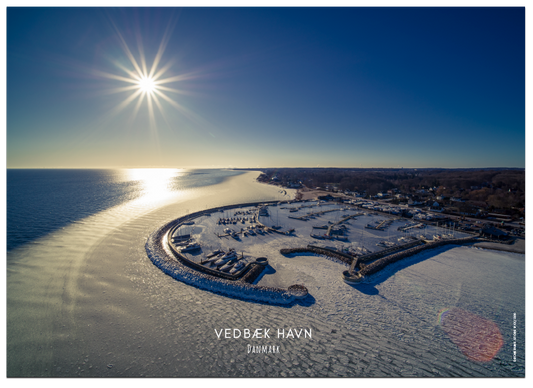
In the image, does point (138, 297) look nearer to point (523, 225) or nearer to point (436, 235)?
point (436, 235)

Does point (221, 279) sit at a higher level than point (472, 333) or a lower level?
higher

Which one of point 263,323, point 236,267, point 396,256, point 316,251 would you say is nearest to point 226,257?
point 236,267

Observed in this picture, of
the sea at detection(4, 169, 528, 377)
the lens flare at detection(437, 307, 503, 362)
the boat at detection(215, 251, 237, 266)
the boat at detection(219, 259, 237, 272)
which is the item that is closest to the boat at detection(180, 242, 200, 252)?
the boat at detection(215, 251, 237, 266)

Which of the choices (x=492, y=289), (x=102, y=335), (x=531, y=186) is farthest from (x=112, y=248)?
(x=492, y=289)

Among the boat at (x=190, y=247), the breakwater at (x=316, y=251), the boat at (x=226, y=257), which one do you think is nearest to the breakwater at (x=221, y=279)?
the boat at (x=190, y=247)

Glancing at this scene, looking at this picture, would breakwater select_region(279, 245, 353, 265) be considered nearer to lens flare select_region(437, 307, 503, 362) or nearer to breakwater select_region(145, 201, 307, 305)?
breakwater select_region(145, 201, 307, 305)

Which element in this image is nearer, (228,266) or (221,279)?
(221,279)

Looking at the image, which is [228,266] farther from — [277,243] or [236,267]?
[277,243]

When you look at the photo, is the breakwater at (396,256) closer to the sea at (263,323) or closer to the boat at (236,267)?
the sea at (263,323)
